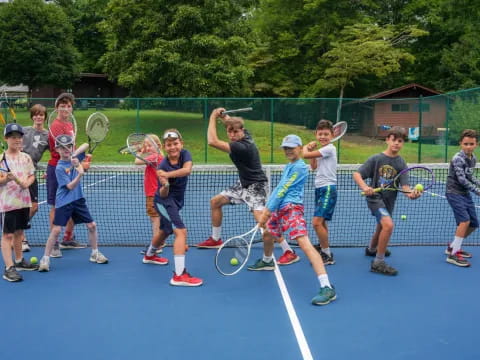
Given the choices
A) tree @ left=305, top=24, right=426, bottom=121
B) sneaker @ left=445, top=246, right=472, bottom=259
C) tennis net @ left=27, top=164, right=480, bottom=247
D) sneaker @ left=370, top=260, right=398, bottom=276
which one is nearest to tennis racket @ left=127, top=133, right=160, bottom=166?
tennis net @ left=27, top=164, right=480, bottom=247

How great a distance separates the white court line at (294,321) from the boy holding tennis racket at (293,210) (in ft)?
0.82

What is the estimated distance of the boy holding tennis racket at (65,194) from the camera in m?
4.96

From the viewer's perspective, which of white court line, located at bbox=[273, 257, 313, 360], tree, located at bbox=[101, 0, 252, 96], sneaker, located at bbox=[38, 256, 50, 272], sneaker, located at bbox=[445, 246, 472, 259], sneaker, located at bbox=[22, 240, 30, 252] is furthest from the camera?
tree, located at bbox=[101, 0, 252, 96]

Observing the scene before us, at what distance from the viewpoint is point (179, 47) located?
2017 centimetres

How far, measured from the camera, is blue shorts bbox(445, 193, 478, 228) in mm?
5281

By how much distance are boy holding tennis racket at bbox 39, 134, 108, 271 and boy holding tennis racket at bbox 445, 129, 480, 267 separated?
12.5ft

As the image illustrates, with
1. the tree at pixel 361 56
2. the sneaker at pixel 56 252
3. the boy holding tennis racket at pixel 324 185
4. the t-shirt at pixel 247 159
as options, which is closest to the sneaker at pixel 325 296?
the boy holding tennis racket at pixel 324 185

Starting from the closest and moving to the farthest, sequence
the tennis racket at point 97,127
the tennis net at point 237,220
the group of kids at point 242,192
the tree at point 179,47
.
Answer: the group of kids at point 242,192
the tennis racket at point 97,127
the tennis net at point 237,220
the tree at point 179,47

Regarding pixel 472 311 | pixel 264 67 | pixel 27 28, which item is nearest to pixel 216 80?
pixel 264 67

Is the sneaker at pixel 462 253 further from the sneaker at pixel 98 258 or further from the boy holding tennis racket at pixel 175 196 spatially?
the sneaker at pixel 98 258

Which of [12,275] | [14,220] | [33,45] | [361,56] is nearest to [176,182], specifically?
[14,220]

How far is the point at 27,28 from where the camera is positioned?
29484mm

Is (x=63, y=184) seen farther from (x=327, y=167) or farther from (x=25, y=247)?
(x=327, y=167)

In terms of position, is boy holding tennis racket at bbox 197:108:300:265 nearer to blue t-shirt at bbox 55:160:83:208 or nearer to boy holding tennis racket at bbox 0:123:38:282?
blue t-shirt at bbox 55:160:83:208
